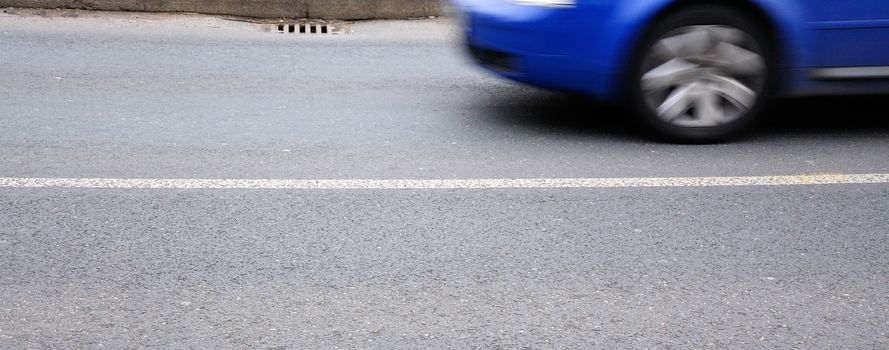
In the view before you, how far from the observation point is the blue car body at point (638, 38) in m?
6.13

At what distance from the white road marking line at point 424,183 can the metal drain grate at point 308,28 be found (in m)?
4.07

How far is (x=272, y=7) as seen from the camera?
10.0 m

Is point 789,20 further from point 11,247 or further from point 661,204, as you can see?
point 11,247

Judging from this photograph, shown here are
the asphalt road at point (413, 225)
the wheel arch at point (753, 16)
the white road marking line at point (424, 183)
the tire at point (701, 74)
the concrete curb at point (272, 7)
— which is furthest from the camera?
the concrete curb at point (272, 7)

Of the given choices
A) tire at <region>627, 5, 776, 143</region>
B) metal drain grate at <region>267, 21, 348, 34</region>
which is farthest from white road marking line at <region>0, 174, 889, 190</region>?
metal drain grate at <region>267, 21, 348, 34</region>

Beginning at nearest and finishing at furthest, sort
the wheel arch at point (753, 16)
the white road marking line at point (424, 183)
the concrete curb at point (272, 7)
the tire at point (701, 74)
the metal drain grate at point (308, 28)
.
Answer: the white road marking line at point (424, 183) → the wheel arch at point (753, 16) → the tire at point (701, 74) → the metal drain grate at point (308, 28) → the concrete curb at point (272, 7)

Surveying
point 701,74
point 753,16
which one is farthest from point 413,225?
point 753,16

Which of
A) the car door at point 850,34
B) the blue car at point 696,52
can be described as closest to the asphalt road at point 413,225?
the blue car at point 696,52

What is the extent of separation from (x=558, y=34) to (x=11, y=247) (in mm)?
2901

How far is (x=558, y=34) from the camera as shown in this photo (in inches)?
243

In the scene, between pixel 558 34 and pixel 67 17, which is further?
pixel 67 17

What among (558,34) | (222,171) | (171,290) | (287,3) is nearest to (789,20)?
(558,34)

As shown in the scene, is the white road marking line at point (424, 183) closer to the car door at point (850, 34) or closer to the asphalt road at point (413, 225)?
the asphalt road at point (413, 225)

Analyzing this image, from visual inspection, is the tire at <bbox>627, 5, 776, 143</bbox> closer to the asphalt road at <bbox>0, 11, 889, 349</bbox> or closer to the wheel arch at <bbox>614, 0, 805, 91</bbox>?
the wheel arch at <bbox>614, 0, 805, 91</bbox>
